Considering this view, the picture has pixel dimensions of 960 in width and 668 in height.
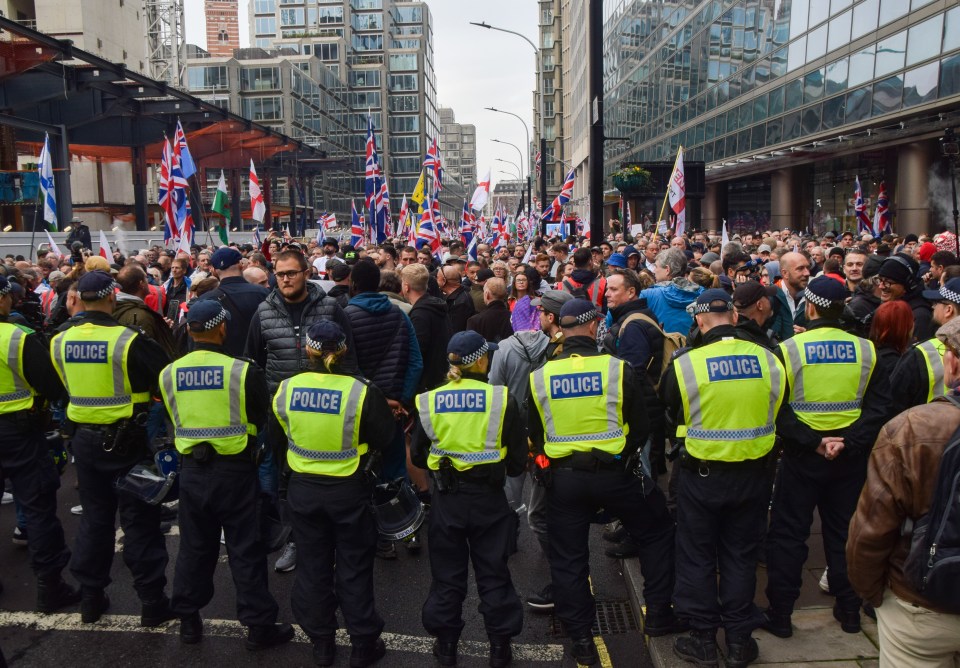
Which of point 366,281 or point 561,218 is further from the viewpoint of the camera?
point 561,218

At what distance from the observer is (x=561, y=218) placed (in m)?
22.6

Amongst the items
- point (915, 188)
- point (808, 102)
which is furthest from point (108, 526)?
point (808, 102)

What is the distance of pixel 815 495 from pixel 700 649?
113 centimetres

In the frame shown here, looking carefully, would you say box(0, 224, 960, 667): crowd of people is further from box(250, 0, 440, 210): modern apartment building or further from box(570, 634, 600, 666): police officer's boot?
box(250, 0, 440, 210): modern apartment building

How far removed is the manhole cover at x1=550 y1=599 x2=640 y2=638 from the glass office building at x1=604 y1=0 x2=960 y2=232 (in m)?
15.1

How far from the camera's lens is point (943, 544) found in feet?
8.54

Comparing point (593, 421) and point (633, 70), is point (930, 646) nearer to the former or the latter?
point (593, 421)

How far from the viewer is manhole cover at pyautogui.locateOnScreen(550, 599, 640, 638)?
4973 mm

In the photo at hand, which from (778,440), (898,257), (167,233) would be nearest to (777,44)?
(167,233)

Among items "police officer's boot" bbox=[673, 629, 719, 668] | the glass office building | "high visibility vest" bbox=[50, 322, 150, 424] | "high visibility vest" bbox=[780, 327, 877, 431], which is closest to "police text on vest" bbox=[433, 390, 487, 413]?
"police officer's boot" bbox=[673, 629, 719, 668]

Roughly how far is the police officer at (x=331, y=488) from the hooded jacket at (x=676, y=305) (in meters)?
2.91

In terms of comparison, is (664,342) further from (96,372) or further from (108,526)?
(108,526)

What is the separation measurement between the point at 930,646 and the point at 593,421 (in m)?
1.95

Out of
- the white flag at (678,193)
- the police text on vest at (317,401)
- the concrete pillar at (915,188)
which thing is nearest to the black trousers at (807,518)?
the police text on vest at (317,401)
